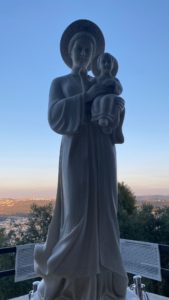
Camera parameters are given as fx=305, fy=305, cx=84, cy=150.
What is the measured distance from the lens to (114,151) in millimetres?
2297

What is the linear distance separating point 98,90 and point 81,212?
33.1 inches

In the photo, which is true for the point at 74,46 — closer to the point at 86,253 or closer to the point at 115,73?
the point at 115,73

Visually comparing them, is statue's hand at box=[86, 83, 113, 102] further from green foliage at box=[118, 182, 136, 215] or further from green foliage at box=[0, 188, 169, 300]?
green foliage at box=[118, 182, 136, 215]

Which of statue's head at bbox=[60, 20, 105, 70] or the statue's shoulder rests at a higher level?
statue's head at bbox=[60, 20, 105, 70]

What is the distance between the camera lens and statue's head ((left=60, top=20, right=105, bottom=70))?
96.1 inches

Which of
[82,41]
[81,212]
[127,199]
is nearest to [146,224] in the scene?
[127,199]

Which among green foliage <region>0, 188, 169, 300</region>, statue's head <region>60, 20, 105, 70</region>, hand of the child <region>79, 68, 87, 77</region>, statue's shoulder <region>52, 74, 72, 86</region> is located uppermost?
statue's head <region>60, 20, 105, 70</region>

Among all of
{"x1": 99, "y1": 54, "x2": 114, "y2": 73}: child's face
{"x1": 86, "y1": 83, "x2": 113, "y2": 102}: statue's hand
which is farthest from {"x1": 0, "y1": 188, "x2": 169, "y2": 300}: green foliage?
{"x1": 99, "y1": 54, "x2": 114, "y2": 73}: child's face

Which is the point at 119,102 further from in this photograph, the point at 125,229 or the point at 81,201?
the point at 125,229

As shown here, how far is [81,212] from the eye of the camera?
2041 mm

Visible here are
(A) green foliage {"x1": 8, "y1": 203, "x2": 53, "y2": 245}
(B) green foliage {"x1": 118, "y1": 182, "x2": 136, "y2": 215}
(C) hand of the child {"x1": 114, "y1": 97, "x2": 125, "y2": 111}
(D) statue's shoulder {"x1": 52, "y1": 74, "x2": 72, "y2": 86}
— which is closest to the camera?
(C) hand of the child {"x1": 114, "y1": 97, "x2": 125, "y2": 111}

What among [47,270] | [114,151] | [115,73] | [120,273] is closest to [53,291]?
[47,270]

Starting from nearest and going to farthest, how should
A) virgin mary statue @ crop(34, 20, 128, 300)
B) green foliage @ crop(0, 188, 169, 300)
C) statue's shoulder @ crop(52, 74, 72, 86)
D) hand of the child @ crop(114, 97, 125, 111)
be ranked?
virgin mary statue @ crop(34, 20, 128, 300) → hand of the child @ crop(114, 97, 125, 111) → statue's shoulder @ crop(52, 74, 72, 86) → green foliage @ crop(0, 188, 169, 300)

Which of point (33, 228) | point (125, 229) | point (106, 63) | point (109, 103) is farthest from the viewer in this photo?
point (125, 229)
